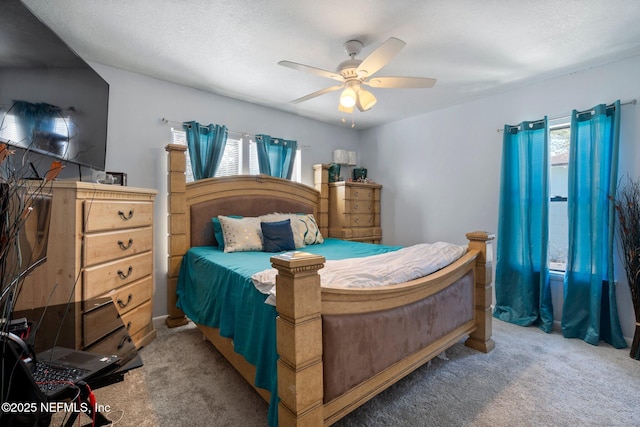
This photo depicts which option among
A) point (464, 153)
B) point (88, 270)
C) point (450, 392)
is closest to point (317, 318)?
point (450, 392)

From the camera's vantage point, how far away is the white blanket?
1442 mm

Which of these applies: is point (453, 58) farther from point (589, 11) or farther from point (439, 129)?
point (439, 129)

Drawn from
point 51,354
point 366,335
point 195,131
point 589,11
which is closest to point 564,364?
point 366,335

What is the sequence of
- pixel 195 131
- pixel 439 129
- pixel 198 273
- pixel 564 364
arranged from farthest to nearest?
pixel 439 129 < pixel 195 131 < pixel 198 273 < pixel 564 364

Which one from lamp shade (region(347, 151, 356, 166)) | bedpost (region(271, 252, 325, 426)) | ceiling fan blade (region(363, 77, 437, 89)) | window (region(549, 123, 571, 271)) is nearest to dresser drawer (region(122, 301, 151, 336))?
bedpost (region(271, 252, 325, 426))

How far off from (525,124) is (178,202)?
359 cm

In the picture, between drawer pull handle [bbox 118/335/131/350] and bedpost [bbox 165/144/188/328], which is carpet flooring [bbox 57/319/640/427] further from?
drawer pull handle [bbox 118/335/131/350]

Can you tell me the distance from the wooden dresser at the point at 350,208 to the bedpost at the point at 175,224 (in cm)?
180

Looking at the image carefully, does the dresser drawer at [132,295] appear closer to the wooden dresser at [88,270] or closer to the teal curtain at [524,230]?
the wooden dresser at [88,270]

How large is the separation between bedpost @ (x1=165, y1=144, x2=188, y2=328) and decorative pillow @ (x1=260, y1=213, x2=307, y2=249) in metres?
0.81

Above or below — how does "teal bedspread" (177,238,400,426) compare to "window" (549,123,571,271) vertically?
below

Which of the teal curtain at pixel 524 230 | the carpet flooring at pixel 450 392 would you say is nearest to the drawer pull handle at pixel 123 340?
the carpet flooring at pixel 450 392

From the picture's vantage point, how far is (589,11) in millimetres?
1850

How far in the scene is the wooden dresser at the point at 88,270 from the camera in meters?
1.47
